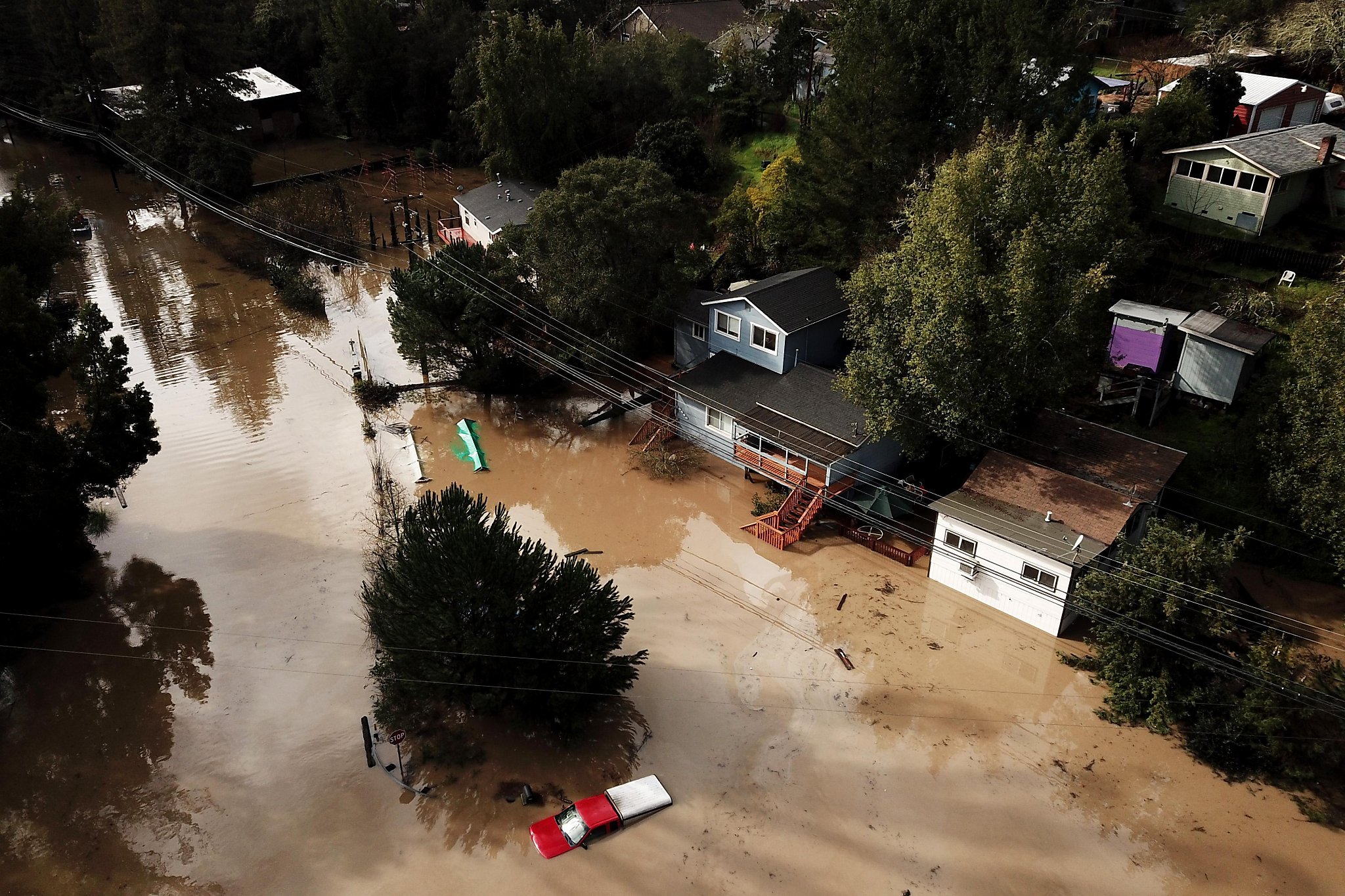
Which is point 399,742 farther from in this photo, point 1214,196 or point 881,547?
point 1214,196

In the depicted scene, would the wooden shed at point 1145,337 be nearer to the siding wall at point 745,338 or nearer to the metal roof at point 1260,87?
the siding wall at point 745,338

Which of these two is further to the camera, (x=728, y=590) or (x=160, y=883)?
(x=728, y=590)

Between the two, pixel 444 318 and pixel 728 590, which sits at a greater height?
pixel 444 318

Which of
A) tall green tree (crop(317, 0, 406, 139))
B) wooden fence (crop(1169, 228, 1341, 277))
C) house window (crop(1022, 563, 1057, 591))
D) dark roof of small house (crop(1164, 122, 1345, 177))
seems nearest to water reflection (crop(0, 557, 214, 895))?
house window (crop(1022, 563, 1057, 591))

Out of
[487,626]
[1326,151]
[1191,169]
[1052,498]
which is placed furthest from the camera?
[1191,169]

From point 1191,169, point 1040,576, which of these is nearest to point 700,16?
point 1191,169

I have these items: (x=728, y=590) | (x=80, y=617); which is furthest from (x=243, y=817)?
(x=728, y=590)

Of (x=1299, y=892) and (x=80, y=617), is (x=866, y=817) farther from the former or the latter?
(x=80, y=617)
